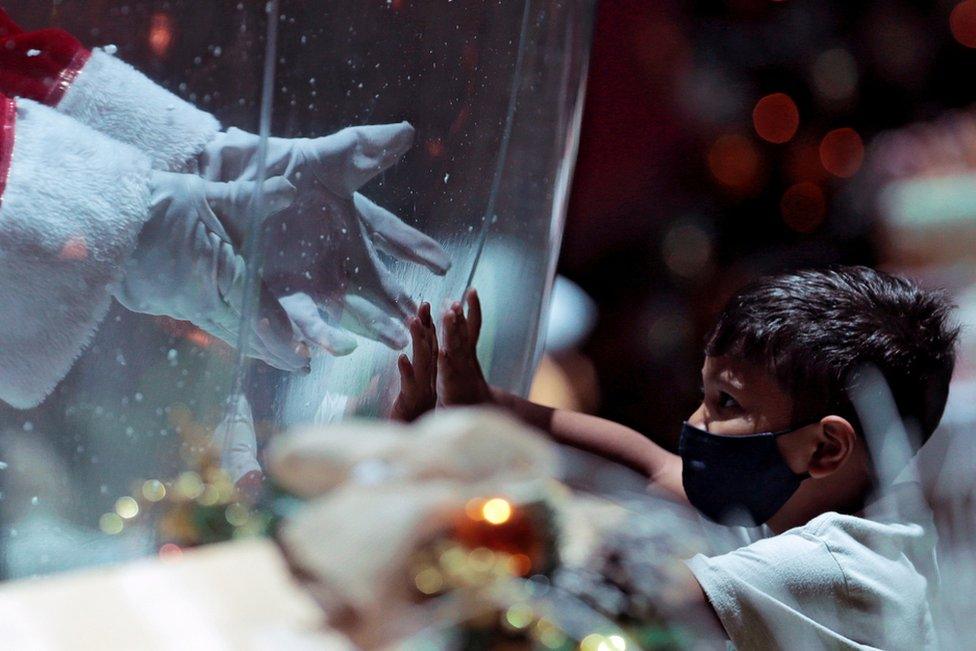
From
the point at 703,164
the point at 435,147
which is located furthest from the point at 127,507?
the point at 703,164

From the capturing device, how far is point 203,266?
A: 0.26m

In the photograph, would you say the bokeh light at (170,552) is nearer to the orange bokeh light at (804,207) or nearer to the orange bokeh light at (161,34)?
the orange bokeh light at (161,34)

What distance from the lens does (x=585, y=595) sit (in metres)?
0.23

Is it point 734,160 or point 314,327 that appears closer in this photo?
point 314,327

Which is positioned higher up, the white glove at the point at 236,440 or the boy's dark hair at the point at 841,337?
the boy's dark hair at the point at 841,337

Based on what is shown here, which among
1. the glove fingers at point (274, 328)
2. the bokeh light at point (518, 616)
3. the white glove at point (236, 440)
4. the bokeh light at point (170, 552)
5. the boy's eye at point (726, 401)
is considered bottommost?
the bokeh light at point (170, 552)

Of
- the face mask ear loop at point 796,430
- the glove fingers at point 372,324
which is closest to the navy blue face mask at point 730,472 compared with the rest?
the face mask ear loop at point 796,430

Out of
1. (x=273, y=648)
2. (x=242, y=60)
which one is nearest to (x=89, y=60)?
(x=242, y=60)

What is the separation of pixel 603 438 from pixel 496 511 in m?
0.09

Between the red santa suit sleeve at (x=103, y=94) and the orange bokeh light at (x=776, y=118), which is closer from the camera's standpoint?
the red santa suit sleeve at (x=103, y=94)

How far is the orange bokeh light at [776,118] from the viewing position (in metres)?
0.36

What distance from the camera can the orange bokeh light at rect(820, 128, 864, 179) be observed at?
0.37 meters

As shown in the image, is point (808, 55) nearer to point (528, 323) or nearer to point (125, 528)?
point (528, 323)

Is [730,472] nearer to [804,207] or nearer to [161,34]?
[804,207]
